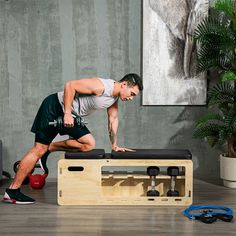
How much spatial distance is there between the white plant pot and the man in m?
1.19

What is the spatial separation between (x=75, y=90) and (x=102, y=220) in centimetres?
99

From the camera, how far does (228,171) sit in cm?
513

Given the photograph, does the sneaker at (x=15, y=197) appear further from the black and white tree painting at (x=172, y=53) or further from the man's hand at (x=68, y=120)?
the black and white tree painting at (x=172, y=53)

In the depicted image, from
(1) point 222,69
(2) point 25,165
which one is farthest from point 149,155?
(1) point 222,69

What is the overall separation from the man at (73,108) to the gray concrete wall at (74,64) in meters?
1.12

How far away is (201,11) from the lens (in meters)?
5.49

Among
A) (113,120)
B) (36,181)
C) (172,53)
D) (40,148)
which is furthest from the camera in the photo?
→ (172,53)

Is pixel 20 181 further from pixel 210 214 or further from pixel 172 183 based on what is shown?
pixel 210 214

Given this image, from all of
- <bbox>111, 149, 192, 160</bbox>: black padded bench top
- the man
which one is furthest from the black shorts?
<bbox>111, 149, 192, 160</bbox>: black padded bench top

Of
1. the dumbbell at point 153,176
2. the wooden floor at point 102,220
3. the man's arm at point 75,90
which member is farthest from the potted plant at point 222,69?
the man's arm at point 75,90

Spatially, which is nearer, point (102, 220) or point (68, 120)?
point (102, 220)

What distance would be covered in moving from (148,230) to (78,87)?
1213mm

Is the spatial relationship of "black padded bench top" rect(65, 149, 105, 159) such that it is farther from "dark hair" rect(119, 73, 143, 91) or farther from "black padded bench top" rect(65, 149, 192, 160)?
"dark hair" rect(119, 73, 143, 91)

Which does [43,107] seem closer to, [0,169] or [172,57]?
[0,169]
